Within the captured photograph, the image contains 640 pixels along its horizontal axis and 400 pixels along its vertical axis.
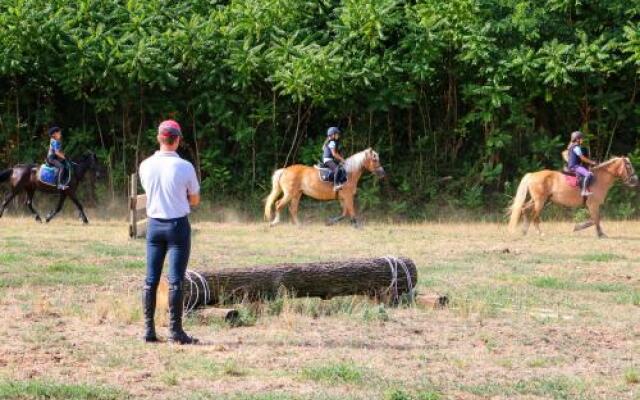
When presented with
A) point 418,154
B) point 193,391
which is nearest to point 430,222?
point 418,154

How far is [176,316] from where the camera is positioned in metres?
10.1

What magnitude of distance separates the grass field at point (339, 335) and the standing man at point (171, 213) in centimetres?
48

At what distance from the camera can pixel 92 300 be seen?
42.3ft

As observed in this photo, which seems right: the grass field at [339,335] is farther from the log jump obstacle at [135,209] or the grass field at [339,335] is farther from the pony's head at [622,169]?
the pony's head at [622,169]

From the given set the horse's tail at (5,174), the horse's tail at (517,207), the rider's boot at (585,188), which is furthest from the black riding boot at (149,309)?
the horse's tail at (5,174)

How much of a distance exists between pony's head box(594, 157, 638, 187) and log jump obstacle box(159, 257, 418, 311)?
11255 millimetres

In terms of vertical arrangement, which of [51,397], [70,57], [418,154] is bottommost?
[51,397]

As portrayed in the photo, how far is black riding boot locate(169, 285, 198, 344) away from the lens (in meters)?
10.1

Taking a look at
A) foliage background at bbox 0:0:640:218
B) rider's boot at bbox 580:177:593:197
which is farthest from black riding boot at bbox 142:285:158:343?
foliage background at bbox 0:0:640:218

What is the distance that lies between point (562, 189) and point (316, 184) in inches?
202

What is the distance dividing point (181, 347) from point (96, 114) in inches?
760

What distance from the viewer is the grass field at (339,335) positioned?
8.66m

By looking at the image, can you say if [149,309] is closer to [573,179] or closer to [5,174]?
[573,179]

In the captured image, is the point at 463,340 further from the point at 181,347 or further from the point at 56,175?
the point at 56,175
